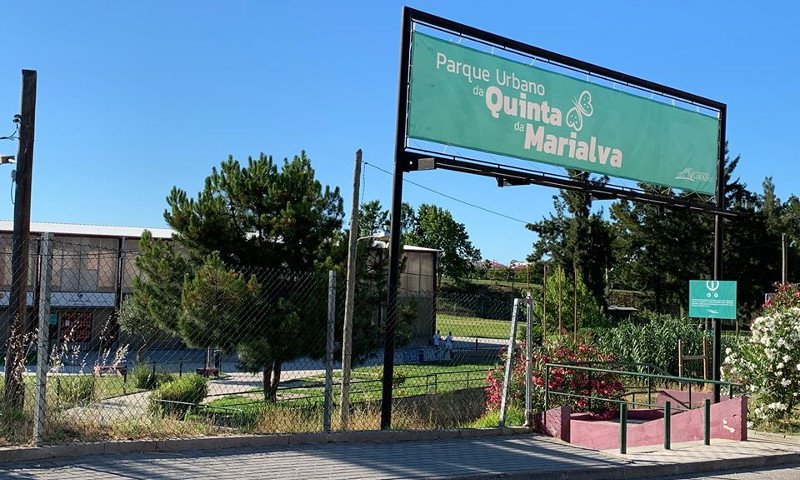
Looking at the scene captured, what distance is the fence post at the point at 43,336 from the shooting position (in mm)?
8156

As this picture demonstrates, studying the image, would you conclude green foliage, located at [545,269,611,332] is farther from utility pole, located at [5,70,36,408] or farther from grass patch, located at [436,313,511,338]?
utility pole, located at [5,70,36,408]

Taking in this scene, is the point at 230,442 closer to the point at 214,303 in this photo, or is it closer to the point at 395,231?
the point at 395,231

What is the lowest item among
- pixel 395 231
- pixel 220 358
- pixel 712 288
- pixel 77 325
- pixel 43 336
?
pixel 220 358

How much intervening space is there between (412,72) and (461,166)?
169 cm

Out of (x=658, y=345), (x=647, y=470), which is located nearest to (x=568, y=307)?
(x=658, y=345)

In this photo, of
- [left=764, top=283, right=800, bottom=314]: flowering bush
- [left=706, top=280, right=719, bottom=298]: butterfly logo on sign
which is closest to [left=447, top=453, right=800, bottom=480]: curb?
[left=764, top=283, right=800, bottom=314]: flowering bush

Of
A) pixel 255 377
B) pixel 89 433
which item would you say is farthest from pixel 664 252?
pixel 89 433

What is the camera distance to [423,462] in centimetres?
923

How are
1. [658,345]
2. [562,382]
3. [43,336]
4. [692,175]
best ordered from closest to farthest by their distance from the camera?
[43,336]
[562,382]
[692,175]
[658,345]

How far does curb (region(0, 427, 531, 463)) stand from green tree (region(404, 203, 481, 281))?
92.3 metres

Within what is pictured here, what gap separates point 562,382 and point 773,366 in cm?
358

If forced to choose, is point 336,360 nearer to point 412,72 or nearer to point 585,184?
point 585,184

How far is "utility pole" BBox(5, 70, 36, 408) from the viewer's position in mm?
9547

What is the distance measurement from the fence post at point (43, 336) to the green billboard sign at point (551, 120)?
5.61 metres
